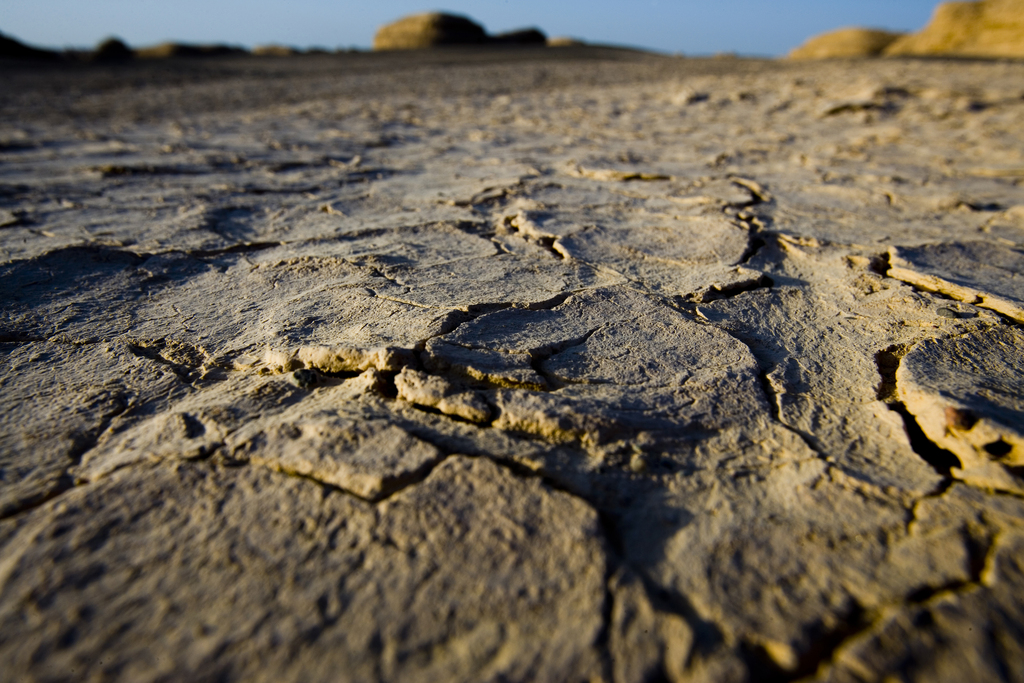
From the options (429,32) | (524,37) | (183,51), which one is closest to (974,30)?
(524,37)

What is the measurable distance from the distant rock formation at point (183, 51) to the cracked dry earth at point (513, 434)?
9.72 metres

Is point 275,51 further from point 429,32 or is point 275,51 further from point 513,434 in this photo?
point 513,434

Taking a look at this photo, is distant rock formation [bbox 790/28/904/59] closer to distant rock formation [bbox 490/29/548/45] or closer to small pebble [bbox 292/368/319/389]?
distant rock formation [bbox 490/29/548/45]

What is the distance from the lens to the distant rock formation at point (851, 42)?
44.9 feet

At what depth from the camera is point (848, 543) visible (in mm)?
783

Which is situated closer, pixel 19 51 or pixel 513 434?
pixel 513 434

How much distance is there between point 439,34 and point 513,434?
13.9 metres

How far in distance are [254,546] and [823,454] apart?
864 millimetres

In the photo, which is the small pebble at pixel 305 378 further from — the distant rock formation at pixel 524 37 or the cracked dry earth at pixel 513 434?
the distant rock formation at pixel 524 37

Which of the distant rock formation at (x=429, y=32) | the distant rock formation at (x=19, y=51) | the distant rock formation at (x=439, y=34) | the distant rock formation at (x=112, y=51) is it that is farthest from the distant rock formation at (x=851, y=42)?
the distant rock formation at (x=19, y=51)

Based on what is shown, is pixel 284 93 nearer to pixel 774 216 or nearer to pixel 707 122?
pixel 707 122

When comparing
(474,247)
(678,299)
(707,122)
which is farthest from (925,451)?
(707,122)

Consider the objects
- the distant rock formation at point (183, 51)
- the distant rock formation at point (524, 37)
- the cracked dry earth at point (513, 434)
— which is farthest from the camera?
the distant rock formation at point (524, 37)

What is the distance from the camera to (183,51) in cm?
1043
